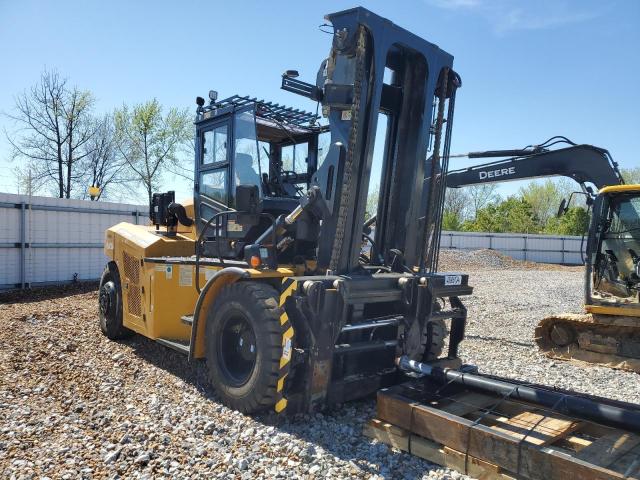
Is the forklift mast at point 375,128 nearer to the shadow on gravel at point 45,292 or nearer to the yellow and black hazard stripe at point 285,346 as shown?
the yellow and black hazard stripe at point 285,346

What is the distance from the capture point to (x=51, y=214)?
14.0 m

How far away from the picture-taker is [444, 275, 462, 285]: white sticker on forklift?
5241mm

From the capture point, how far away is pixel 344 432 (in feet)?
14.5

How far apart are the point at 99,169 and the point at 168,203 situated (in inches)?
987

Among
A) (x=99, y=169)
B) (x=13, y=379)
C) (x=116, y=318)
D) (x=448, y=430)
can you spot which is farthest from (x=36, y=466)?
(x=99, y=169)

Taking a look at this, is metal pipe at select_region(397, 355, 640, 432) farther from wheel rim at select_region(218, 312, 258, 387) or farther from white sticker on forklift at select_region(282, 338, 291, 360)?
wheel rim at select_region(218, 312, 258, 387)

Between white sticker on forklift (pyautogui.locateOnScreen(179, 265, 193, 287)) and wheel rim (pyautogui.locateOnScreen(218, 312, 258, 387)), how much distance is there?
43.8 inches

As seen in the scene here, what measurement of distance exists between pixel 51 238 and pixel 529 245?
2663cm

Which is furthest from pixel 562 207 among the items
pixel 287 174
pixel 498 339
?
pixel 287 174

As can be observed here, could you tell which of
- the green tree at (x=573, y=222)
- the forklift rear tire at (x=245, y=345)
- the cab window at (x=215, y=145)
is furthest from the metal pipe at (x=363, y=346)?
the green tree at (x=573, y=222)

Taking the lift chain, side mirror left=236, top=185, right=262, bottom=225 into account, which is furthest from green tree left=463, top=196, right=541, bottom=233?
the lift chain

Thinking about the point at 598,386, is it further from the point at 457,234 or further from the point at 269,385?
the point at 457,234

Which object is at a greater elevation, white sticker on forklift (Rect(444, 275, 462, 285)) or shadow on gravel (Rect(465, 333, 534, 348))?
white sticker on forklift (Rect(444, 275, 462, 285))

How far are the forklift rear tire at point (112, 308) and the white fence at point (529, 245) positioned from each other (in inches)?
994
